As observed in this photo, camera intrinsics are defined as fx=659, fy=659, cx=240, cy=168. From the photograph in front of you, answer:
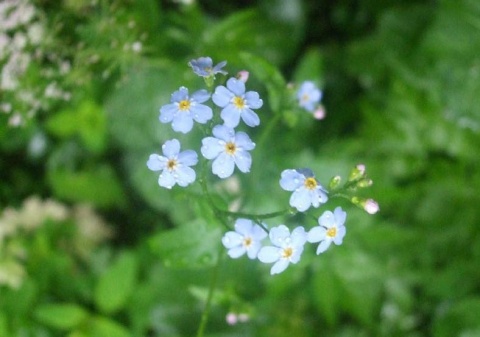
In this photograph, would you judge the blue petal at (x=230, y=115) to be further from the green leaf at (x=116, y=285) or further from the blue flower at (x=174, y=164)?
the green leaf at (x=116, y=285)

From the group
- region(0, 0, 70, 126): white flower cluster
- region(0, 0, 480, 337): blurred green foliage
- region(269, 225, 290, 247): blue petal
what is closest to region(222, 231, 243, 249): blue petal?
region(269, 225, 290, 247): blue petal

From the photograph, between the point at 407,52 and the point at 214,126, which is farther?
the point at 407,52

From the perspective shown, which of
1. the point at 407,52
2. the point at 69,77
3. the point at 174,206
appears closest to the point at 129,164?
the point at 174,206

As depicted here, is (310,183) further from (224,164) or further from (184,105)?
(184,105)

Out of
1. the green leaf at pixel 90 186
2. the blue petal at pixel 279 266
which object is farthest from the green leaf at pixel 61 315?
the blue petal at pixel 279 266

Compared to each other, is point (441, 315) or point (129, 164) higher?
point (129, 164)

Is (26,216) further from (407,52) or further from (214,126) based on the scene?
(407,52)
